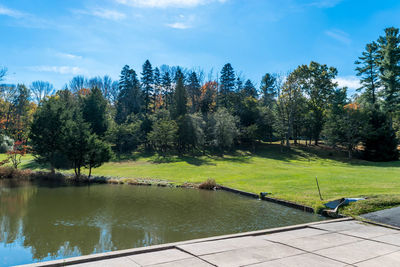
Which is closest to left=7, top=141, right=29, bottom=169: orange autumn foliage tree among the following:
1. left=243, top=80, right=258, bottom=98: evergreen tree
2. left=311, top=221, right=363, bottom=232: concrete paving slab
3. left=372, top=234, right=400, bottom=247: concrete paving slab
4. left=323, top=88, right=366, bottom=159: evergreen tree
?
left=311, top=221, right=363, bottom=232: concrete paving slab

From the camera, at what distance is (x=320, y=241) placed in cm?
837

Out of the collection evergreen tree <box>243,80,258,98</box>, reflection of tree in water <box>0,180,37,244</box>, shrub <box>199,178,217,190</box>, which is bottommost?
reflection of tree in water <box>0,180,37,244</box>

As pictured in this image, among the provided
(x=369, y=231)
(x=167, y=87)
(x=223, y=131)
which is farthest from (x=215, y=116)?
(x=369, y=231)

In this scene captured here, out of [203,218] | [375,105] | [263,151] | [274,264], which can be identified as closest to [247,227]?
[203,218]

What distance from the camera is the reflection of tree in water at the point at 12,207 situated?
12453mm

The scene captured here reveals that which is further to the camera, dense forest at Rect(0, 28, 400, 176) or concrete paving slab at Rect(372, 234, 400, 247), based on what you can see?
dense forest at Rect(0, 28, 400, 176)

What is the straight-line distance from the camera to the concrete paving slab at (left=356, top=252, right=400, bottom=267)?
637 centimetres

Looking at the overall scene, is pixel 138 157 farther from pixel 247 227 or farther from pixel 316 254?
pixel 316 254

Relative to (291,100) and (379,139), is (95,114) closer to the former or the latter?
(291,100)

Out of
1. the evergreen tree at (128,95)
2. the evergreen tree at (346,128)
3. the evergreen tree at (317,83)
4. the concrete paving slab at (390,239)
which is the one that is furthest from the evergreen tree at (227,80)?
the concrete paving slab at (390,239)

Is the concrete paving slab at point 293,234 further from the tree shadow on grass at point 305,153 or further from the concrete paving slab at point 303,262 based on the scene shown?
the tree shadow on grass at point 305,153

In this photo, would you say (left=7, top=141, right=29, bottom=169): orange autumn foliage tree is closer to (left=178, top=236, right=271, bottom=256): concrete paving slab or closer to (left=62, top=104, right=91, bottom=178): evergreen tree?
(left=62, top=104, right=91, bottom=178): evergreen tree

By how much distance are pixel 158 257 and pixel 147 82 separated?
249 ft

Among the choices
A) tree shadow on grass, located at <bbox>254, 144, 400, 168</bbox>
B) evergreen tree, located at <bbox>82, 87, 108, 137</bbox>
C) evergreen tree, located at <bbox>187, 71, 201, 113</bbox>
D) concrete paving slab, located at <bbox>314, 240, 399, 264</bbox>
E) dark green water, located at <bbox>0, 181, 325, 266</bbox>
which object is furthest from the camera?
evergreen tree, located at <bbox>187, 71, 201, 113</bbox>
